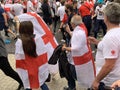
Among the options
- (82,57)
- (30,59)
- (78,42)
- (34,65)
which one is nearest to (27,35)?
(30,59)

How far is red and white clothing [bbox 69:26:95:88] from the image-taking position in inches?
236

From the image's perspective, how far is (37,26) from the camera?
626 cm

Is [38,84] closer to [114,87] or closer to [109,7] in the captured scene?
[109,7]

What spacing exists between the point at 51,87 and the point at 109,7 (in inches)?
142

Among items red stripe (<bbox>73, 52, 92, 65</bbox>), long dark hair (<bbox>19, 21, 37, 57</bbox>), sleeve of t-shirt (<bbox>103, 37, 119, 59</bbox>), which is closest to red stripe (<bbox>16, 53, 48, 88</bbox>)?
long dark hair (<bbox>19, 21, 37, 57</bbox>)

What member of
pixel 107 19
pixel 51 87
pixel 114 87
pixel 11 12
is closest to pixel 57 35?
pixel 11 12

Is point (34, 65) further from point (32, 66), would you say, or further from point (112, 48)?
point (112, 48)

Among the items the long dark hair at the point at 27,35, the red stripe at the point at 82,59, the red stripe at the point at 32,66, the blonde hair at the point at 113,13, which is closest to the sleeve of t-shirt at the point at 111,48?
the blonde hair at the point at 113,13

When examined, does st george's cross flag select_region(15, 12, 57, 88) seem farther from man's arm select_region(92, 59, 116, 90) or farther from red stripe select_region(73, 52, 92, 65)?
man's arm select_region(92, 59, 116, 90)

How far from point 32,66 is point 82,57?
1.08 metres

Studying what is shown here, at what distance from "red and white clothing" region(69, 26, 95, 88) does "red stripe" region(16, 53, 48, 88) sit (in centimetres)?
70

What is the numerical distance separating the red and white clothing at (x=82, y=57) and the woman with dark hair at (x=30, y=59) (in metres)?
0.62

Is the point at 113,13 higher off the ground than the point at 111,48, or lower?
higher

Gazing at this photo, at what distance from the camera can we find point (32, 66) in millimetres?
5578
